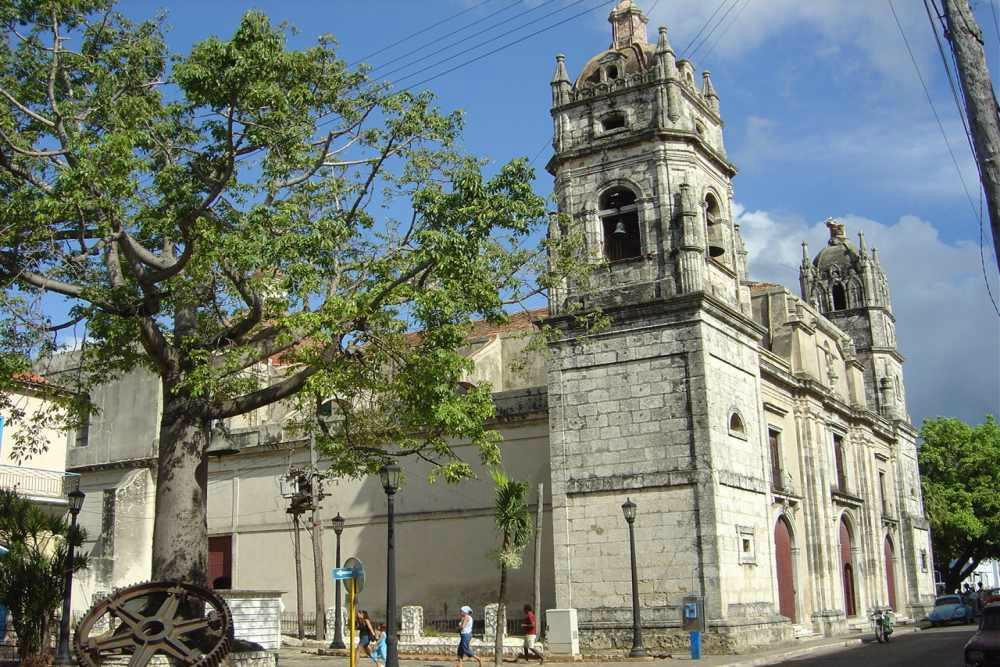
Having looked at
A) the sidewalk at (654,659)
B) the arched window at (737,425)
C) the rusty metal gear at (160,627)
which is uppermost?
the arched window at (737,425)

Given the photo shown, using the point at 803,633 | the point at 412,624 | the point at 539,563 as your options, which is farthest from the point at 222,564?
the point at 803,633

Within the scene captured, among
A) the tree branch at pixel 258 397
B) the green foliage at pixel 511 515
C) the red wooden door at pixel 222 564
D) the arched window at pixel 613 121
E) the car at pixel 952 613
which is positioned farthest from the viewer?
the car at pixel 952 613

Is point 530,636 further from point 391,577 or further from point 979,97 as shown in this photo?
point 979,97

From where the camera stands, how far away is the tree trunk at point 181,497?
1434 centimetres

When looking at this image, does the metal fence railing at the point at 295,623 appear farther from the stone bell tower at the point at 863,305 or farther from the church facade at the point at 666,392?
the stone bell tower at the point at 863,305

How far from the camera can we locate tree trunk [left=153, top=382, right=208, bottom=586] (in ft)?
47.0

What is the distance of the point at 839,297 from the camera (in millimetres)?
45844

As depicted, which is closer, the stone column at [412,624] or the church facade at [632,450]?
the church facade at [632,450]

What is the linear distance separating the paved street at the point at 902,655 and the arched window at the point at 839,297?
19.2 metres

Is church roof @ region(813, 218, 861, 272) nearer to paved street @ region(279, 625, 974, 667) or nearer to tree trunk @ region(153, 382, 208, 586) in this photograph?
paved street @ region(279, 625, 974, 667)

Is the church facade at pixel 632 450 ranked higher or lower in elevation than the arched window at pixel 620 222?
lower

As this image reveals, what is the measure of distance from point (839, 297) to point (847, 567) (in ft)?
52.2

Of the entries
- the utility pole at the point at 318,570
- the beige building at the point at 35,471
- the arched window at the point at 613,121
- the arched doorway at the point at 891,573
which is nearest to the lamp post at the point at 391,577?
the utility pole at the point at 318,570

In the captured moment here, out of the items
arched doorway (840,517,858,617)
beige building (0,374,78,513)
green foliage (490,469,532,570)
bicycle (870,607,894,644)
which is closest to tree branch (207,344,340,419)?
green foliage (490,469,532,570)
